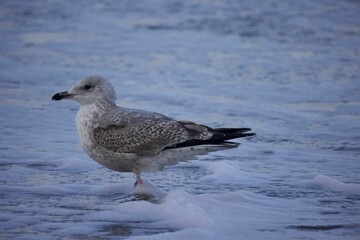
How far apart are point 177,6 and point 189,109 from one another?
25.6ft

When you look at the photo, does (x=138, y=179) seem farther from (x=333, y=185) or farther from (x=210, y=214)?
(x=333, y=185)

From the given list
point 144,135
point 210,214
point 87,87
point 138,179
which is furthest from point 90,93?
point 210,214

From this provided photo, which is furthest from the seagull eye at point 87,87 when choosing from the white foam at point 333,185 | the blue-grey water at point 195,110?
the white foam at point 333,185

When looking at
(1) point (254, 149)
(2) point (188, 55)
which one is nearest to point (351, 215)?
(1) point (254, 149)

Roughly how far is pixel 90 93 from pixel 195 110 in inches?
116

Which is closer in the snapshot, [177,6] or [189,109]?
[189,109]

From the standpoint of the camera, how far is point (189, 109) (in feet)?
32.5

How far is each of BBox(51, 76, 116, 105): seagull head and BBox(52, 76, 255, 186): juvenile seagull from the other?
0.67 ft

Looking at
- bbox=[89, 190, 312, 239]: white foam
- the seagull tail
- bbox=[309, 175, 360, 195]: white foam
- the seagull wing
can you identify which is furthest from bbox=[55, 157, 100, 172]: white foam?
bbox=[309, 175, 360, 195]: white foam

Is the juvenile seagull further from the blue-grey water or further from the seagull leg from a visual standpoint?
the blue-grey water

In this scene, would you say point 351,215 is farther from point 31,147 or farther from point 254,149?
point 31,147

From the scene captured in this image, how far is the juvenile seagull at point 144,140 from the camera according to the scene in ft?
21.9

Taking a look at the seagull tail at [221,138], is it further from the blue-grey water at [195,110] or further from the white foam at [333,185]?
the white foam at [333,185]

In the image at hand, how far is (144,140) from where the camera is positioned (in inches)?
265
